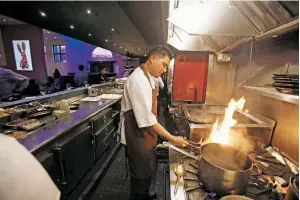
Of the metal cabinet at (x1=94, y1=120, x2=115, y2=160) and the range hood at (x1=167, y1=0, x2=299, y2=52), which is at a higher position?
the range hood at (x1=167, y1=0, x2=299, y2=52)

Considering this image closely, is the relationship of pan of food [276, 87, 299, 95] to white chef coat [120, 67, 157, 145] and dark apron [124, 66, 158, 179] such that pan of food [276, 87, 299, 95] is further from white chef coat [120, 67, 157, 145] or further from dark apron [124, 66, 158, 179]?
dark apron [124, 66, 158, 179]

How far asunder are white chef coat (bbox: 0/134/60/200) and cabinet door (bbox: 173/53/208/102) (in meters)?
2.99

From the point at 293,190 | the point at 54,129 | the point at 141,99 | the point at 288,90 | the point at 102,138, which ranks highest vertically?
the point at 288,90

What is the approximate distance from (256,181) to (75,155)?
1.74m

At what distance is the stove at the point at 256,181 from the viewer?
89 cm

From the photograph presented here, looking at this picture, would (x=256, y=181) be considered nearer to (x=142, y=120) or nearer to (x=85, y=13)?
(x=142, y=120)

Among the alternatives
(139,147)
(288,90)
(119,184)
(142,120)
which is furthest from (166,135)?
(119,184)

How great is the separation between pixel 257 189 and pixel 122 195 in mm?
1698

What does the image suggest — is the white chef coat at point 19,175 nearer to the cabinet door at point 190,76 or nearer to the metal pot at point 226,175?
the metal pot at point 226,175

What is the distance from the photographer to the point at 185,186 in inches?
38.0

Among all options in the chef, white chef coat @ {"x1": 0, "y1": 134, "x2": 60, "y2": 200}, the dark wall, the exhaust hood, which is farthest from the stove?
the dark wall

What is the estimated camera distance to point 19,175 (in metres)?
0.64

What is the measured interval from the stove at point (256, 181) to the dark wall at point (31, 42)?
11287 mm

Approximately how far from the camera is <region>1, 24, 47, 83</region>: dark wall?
9.28 m
